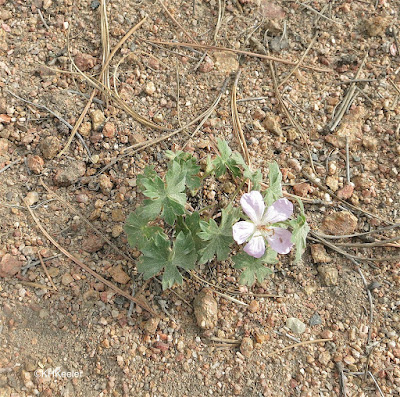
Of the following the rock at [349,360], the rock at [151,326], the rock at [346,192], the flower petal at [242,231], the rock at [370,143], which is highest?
→ the flower petal at [242,231]

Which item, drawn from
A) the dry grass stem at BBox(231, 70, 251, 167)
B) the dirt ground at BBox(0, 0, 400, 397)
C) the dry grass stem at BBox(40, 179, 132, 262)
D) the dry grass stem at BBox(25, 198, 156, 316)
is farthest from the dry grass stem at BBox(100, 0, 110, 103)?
the dry grass stem at BBox(25, 198, 156, 316)

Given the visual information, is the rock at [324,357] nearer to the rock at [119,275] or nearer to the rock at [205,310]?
the rock at [205,310]

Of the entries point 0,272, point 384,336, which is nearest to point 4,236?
point 0,272

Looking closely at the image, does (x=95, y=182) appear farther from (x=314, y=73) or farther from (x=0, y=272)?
(x=314, y=73)

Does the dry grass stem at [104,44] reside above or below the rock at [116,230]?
above

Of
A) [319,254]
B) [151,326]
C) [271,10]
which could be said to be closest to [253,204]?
[319,254]

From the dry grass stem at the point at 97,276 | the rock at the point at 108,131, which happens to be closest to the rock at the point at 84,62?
the rock at the point at 108,131
